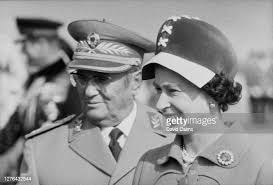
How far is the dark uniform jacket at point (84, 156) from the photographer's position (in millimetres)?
2717

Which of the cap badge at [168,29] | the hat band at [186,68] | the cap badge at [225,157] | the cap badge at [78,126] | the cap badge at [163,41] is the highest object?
the cap badge at [168,29]

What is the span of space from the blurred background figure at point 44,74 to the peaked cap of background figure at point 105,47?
0.11 meters

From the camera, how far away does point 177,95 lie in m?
2.39

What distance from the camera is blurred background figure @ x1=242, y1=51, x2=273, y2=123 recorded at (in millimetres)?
2738

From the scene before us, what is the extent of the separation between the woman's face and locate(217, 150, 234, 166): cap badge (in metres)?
0.17

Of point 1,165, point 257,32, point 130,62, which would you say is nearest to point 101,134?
point 130,62

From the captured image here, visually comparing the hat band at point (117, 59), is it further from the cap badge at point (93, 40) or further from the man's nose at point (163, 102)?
the man's nose at point (163, 102)

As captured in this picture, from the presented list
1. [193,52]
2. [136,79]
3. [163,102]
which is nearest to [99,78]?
[136,79]

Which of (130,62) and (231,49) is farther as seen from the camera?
(130,62)

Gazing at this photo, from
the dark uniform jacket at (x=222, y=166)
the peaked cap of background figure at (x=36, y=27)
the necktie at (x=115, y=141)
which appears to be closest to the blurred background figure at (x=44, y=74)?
the peaked cap of background figure at (x=36, y=27)

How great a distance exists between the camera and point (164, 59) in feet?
7.77

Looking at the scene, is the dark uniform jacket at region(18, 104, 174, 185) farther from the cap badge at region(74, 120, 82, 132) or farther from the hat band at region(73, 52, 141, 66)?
the hat band at region(73, 52, 141, 66)

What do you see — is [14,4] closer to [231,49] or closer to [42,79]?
[42,79]

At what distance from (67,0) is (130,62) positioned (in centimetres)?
46
